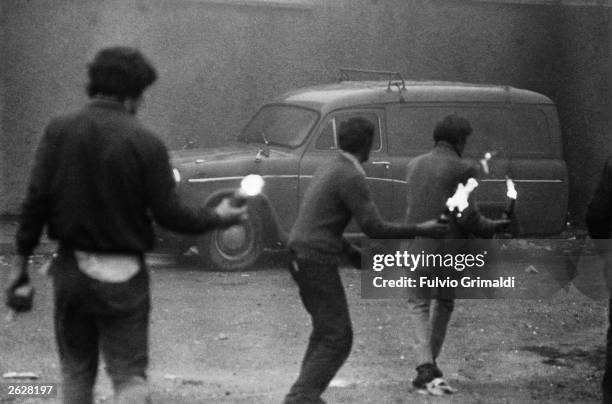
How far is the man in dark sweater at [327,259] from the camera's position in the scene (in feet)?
19.8

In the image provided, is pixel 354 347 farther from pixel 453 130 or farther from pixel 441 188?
pixel 453 130

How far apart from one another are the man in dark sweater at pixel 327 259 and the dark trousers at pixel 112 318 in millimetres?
1601

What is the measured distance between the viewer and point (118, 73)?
452 centimetres

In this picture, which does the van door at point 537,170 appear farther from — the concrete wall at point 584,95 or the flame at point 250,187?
the flame at point 250,187

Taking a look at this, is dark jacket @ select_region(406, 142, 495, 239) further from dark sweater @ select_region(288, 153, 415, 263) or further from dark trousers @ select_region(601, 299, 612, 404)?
dark trousers @ select_region(601, 299, 612, 404)

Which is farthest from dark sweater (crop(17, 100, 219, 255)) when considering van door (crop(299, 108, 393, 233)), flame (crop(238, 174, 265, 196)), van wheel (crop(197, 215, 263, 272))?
van door (crop(299, 108, 393, 233))

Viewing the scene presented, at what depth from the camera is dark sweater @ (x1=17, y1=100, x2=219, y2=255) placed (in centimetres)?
446

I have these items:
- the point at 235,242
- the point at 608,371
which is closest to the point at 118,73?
the point at 608,371

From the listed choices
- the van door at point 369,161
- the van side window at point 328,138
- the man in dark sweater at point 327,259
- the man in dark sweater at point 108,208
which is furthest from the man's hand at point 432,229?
the van side window at point 328,138

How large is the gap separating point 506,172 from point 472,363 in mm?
4917

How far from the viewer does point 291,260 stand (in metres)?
6.18

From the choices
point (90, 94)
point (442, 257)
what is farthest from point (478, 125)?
point (90, 94)

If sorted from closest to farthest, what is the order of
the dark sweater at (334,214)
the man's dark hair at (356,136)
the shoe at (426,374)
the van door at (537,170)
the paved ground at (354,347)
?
the dark sweater at (334,214) < the man's dark hair at (356,136) < the shoe at (426,374) < the paved ground at (354,347) < the van door at (537,170)

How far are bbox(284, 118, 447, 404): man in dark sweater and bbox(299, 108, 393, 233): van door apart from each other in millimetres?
6030
